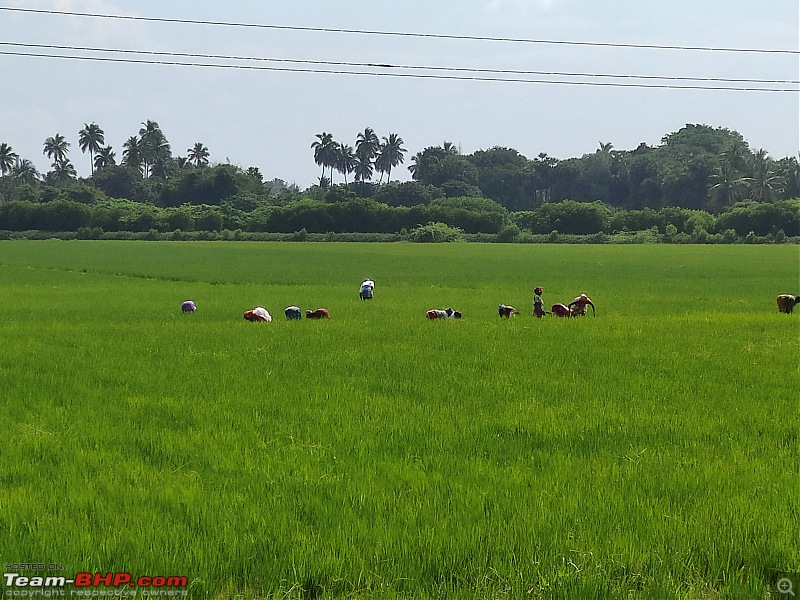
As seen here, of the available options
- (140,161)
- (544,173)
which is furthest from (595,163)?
(140,161)

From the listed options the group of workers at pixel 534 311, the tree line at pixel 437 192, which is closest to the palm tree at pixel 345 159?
the tree line at pixel 437 192

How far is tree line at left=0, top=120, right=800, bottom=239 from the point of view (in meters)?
81.9

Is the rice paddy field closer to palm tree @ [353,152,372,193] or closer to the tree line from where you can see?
the tree line

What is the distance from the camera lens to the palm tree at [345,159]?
12812 centimetres

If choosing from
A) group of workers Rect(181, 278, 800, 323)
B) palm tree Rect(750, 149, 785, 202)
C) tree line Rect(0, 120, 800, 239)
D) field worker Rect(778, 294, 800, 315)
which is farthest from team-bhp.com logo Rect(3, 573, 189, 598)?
palm tree Rect(750, 149, 785, 202)

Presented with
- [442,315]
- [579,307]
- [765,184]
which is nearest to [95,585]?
[442,315]

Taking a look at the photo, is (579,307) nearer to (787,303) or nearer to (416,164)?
(787,303)

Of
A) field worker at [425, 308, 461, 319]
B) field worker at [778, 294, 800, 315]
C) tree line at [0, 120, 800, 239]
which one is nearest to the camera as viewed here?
field worker at [425, 308, 461, 319]

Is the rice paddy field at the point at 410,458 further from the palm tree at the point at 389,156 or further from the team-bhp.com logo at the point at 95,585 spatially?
the palm tree at the point at 389,156

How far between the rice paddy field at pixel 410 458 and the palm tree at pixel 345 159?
118 meters

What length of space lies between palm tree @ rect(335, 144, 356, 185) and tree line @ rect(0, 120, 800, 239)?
164mm

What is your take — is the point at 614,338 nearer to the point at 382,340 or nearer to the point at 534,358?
the point at 534,358

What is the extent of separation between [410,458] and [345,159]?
412 feet

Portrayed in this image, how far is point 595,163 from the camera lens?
11275 cm
